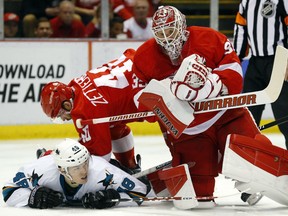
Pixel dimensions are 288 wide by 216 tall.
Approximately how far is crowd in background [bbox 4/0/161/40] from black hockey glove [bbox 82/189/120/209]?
11.4 ft

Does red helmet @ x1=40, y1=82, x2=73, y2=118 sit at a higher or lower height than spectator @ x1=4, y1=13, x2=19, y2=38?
higher

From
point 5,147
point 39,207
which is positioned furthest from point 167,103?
point 5,147

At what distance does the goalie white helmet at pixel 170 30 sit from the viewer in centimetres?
394

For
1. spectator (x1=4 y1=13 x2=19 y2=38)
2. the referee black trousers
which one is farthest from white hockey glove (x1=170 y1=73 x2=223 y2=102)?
spectator (x1=4 y1=13 x2=19 y2=38)

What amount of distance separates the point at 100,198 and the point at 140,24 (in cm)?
372

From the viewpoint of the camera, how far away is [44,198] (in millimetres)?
3906

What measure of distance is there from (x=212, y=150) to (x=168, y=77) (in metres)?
0.39

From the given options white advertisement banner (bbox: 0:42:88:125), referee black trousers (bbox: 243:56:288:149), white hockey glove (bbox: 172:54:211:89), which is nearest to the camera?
white hockey glove (bbox: 172:54:211:89)

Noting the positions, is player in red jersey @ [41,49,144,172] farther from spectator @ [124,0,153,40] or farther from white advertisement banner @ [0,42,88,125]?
spectator @ [124,0,153,40]

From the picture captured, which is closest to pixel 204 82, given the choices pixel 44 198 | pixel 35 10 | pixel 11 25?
pixel 44 198

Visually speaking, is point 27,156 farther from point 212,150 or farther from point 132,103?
point 212,150

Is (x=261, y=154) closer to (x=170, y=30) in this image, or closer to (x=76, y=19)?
(x=170, y=30)

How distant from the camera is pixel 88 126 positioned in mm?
4211

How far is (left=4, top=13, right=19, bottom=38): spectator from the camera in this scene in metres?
7.20
